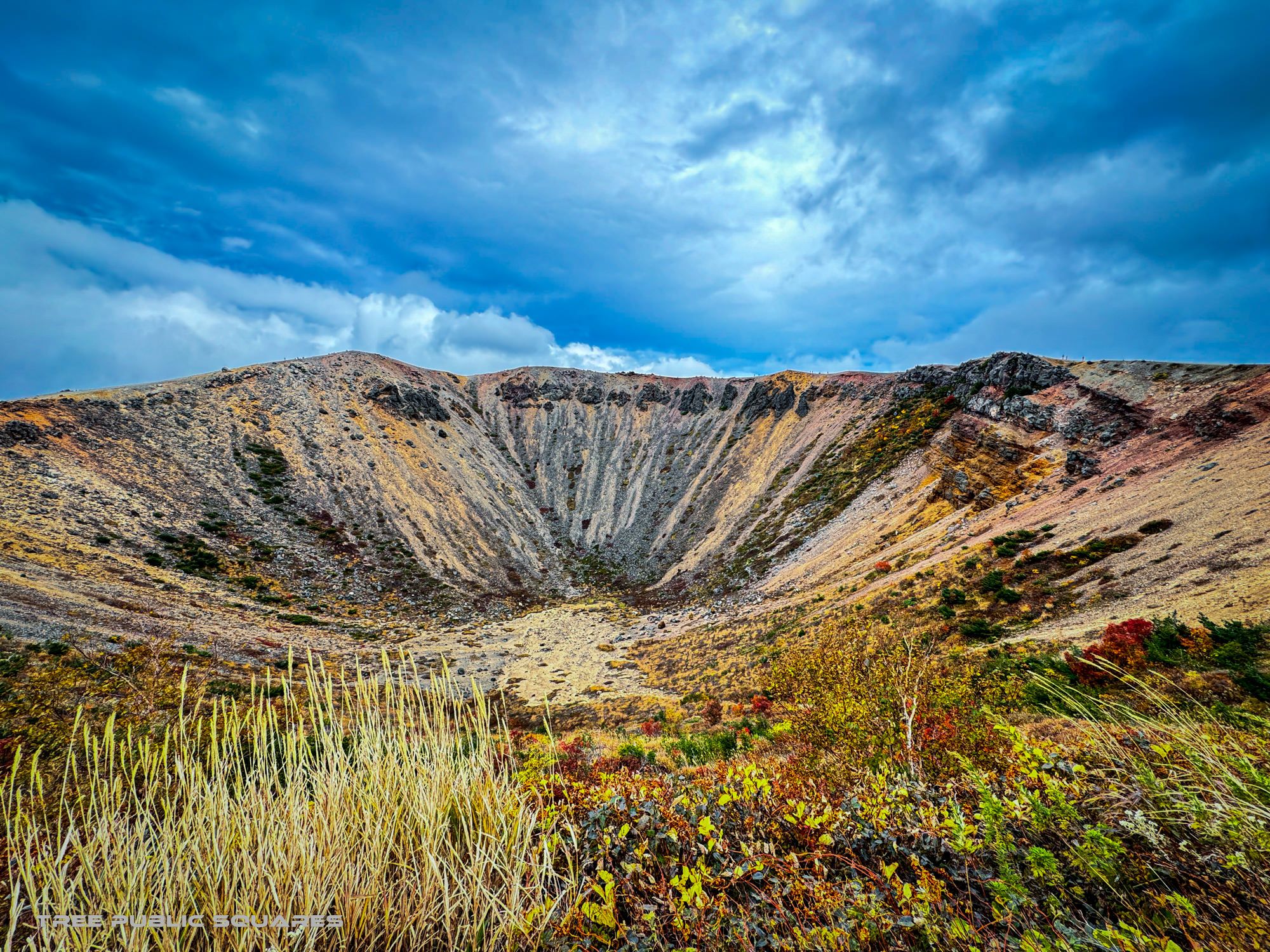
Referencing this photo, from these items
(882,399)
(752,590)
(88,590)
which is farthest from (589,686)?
(882,399)

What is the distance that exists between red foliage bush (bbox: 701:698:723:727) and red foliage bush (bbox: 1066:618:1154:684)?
996 cm

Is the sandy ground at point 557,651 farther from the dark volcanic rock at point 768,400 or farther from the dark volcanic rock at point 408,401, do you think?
the dark volcanic rock at point 408,401

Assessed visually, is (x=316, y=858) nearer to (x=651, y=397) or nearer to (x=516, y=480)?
(x=516, y=480)

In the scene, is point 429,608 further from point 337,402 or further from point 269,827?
point 269,827

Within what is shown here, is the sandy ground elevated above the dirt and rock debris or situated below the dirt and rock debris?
below

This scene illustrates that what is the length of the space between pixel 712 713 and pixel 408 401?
199 ft

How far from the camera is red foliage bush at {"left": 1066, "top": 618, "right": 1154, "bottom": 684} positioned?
10844 millimetres

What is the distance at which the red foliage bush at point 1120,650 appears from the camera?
35.6ft

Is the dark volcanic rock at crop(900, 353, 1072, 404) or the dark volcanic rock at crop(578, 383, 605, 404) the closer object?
the dark volcanic rock at crop(900, 353, 1072, 404)

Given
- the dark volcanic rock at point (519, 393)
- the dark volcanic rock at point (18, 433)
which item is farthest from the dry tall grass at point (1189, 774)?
the dark volcanic rock at point (519, 393)

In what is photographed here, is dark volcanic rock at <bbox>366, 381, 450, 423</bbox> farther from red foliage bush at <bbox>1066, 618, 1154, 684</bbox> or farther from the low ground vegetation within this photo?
red foliage bush at <bbox>1066, 618, 1154, 684</bbox>

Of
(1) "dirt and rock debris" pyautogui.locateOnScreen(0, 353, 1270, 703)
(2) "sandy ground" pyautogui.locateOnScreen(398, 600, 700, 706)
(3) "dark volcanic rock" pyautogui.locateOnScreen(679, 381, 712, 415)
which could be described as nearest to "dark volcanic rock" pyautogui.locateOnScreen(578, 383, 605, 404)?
(1) "dirt and rock debris" pyautogui.locateOnScreen(0, 353, 1270, 703)

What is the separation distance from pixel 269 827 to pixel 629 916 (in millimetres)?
2823

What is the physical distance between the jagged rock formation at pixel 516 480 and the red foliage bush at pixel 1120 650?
15.5ft
